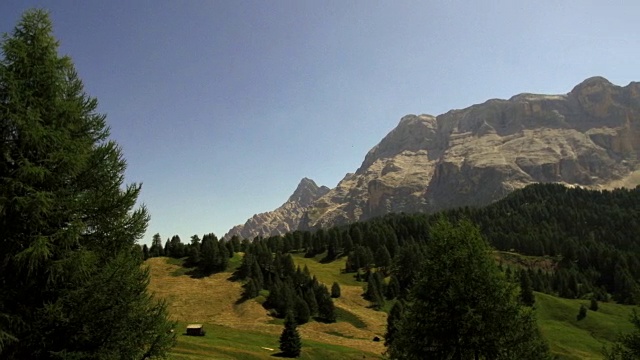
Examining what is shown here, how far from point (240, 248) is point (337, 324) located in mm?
87508

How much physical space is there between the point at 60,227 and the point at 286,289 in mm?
92415

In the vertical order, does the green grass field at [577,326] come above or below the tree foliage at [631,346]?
below

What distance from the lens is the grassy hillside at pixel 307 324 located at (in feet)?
227

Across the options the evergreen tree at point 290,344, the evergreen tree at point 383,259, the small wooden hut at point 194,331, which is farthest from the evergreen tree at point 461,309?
the evergreen tree at point 383,259

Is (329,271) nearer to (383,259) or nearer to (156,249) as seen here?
(383,259)

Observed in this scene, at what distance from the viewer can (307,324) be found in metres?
98.0

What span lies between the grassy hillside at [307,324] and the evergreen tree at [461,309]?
124 feet

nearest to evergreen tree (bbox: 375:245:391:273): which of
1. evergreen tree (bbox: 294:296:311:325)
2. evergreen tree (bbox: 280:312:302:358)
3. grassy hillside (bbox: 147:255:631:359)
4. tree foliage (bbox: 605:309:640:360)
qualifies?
grassy hillside (bbox: 147:255:631:359)

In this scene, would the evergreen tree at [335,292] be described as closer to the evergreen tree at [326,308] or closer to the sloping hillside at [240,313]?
the sloping hillside at [240,313]

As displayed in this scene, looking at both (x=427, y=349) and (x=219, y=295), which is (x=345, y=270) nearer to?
(x=219, y=295)

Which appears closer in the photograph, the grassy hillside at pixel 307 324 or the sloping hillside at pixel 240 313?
the grassy hillside at pixel 307 324

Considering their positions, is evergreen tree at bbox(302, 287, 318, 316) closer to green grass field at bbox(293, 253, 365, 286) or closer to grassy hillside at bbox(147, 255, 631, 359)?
grassy hillside at bbox(147, 255, 631, 359)

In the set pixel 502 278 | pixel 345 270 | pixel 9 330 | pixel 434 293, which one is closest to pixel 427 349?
pixel 434 293

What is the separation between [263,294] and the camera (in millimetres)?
114688
